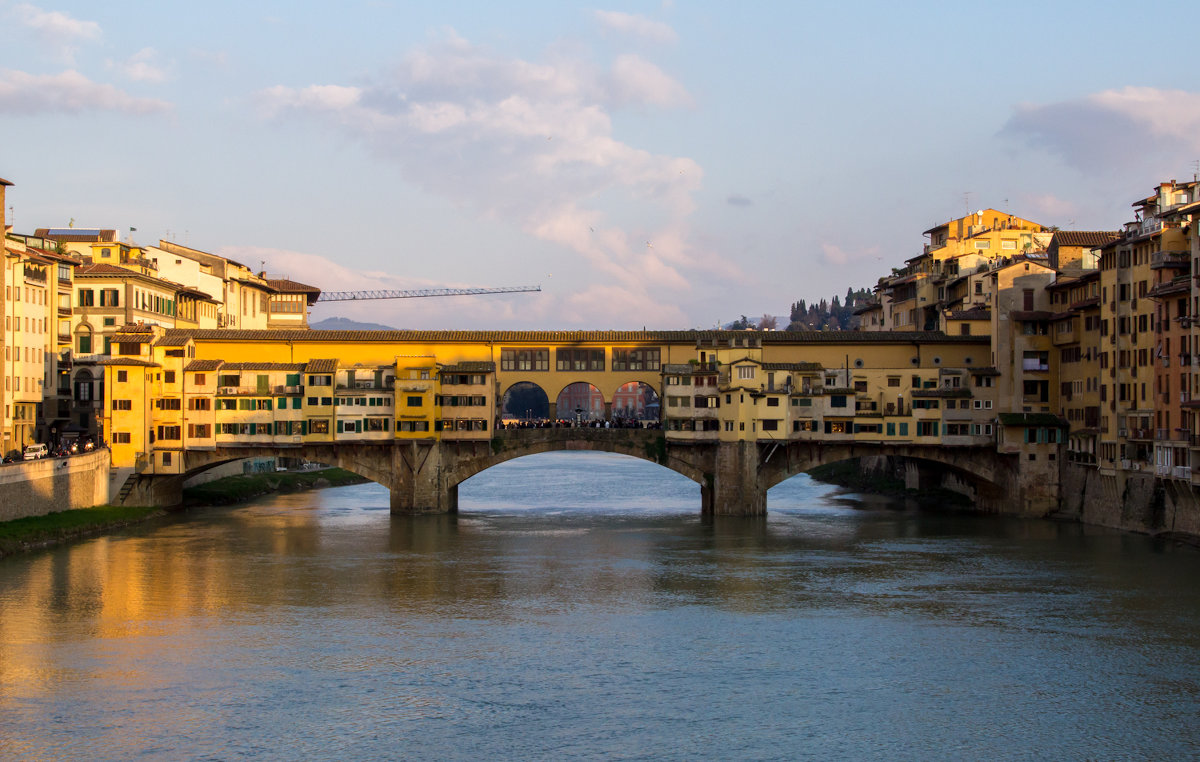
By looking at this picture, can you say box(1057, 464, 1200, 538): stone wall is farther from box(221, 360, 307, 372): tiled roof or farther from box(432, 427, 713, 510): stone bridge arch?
box(221, 360, 307, 372): tiled roof

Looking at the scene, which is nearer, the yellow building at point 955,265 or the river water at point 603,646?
the river water at point 603,646

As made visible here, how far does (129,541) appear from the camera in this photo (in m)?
54.2

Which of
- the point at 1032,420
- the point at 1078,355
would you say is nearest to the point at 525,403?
the point at 1032,420

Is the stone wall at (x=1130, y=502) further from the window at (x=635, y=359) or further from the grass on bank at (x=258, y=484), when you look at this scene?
the grass on bank at (x=258, y=484)

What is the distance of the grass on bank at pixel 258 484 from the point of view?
72.1 metres

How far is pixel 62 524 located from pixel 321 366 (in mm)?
15449

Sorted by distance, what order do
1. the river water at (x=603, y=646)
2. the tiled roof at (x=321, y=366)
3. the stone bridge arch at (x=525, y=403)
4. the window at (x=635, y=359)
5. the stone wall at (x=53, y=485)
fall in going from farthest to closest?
1. the stone bridge arch at (x=525, y=403)
2. the window at (x=635, y=359)
3. the tiled roof at (x=321, y=366)
4. the stone wall at (x=53, y=485)
5. the river water at (x=603, y=646)

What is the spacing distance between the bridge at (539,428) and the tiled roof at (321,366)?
0.35 feet

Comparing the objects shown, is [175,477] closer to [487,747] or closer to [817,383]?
[817,383]

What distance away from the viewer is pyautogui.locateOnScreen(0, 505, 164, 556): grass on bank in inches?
1932

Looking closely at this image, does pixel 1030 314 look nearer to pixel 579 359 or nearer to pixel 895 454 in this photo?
pixel 895 454

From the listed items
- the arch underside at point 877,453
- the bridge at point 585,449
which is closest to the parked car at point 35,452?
the bridge at point 585,449

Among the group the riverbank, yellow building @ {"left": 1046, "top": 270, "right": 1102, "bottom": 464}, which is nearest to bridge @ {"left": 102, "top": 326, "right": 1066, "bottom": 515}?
yellow building @ {"left": 1046, "top": 270, "right": 1102, "bottom": 464}

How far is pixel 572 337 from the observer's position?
6744cm
